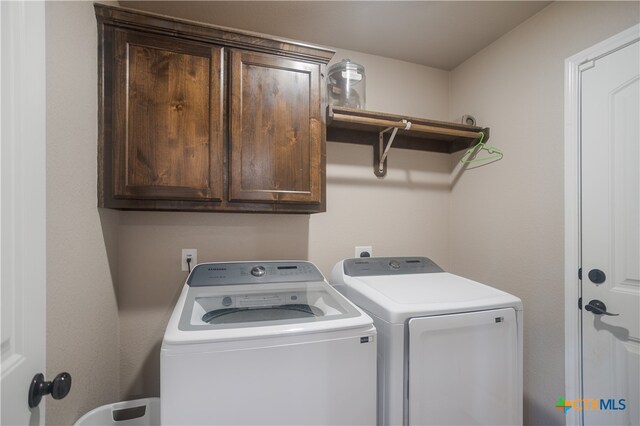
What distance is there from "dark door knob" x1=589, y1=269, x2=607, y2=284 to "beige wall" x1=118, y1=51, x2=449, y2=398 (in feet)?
3.03

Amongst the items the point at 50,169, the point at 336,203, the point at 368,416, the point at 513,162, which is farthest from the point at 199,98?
the point at 513,162

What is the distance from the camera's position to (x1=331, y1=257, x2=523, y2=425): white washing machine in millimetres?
1098

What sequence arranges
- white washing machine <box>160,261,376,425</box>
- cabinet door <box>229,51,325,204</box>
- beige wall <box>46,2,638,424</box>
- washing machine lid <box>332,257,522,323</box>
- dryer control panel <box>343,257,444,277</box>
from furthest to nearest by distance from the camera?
dryer control panel <box>343,257,444,277</box> → cabinet door <box>229,51,325,204</box> → washing machine lid <box>332,257,522,323</box> → beige wall <box>46,2,638,424</box> → white washing machine <box>160,261,376,425</box>

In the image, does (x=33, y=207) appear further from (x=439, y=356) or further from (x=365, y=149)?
(x=365, y=149)

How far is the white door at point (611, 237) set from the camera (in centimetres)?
123

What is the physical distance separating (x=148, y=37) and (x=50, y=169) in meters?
0.79

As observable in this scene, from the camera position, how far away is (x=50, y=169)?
89cm

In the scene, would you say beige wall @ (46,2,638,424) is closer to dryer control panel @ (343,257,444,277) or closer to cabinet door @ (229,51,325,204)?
dryer control panel @ (343,257,444,277)

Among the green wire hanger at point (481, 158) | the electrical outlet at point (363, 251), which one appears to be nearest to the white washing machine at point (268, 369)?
the electrical outlet at point (363, 251)

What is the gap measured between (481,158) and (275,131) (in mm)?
1480

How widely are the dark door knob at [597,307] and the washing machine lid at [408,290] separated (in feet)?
1.36

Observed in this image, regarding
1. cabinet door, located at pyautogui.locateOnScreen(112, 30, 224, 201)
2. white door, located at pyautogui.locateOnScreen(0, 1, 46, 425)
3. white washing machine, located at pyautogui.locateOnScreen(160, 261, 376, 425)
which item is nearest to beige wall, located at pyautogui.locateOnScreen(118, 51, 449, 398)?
cabinet door, located at pyautogui.locateOnScreen(112, 30, 224, 201)

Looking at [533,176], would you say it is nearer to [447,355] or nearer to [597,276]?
[597,276]

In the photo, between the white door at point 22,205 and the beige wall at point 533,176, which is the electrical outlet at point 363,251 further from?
the white door at point 22,205
